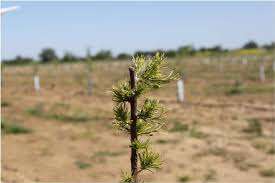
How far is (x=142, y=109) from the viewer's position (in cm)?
158

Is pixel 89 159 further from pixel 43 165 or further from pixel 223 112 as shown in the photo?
pixel 223 112

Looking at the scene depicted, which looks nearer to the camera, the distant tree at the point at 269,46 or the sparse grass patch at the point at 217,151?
the sparse grass patch at the point at 217,151

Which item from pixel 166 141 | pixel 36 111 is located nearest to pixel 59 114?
pixel 36 111

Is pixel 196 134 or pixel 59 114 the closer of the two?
pixel 196 134

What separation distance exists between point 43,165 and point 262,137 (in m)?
5.11

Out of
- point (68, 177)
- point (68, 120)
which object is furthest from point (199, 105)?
point (68, 177)

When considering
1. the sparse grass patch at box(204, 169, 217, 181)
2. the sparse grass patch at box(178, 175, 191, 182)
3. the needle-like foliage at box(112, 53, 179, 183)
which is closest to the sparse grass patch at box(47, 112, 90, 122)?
the sparse grass patch at box(204, 169, 217, 181)

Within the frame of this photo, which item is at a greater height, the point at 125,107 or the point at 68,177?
the point at 125,107

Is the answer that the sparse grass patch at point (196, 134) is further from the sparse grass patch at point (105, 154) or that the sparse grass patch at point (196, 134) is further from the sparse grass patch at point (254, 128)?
the sparse grass patch at point (105, 154)

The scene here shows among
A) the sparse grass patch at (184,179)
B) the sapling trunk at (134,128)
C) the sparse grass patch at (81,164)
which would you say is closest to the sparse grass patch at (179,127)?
the sparse grass patch at (81,164)

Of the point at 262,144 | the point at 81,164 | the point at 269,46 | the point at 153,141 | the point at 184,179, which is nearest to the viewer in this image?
the point at 184,179

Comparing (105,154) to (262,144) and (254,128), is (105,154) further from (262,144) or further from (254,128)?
(254,128)

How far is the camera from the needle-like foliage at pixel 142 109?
1486 millimetres

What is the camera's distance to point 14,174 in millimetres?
8344
